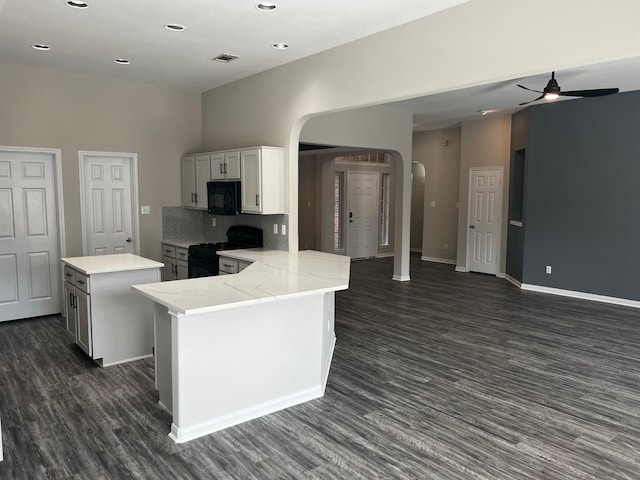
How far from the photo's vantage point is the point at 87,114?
5.80 meters

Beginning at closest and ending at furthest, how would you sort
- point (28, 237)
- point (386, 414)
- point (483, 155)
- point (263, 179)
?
1. point (386, 414)
2. point (263, 179)
3. point (28, 237)
4. point (483, 155)

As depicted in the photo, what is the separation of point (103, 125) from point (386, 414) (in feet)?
15.9

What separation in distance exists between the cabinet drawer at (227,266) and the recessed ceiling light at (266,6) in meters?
2.49

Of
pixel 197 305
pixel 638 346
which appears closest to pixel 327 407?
pixel 197 305

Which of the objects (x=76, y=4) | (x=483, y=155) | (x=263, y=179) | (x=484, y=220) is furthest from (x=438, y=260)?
(x=76, y=4)

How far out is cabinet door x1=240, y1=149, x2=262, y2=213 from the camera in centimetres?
516

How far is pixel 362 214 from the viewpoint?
10.8 m

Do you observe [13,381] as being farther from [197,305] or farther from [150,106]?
[150,106]

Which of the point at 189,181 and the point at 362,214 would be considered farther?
→ the point at 362,214

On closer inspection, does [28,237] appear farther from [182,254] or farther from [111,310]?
[111,310]

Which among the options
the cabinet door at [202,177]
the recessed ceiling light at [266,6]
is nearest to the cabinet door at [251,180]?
the cabinet door at [202,177]

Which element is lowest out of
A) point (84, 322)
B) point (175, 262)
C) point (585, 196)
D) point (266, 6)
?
point (84, 322)

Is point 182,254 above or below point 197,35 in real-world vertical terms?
below

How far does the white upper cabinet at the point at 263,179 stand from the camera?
5.14 metres
